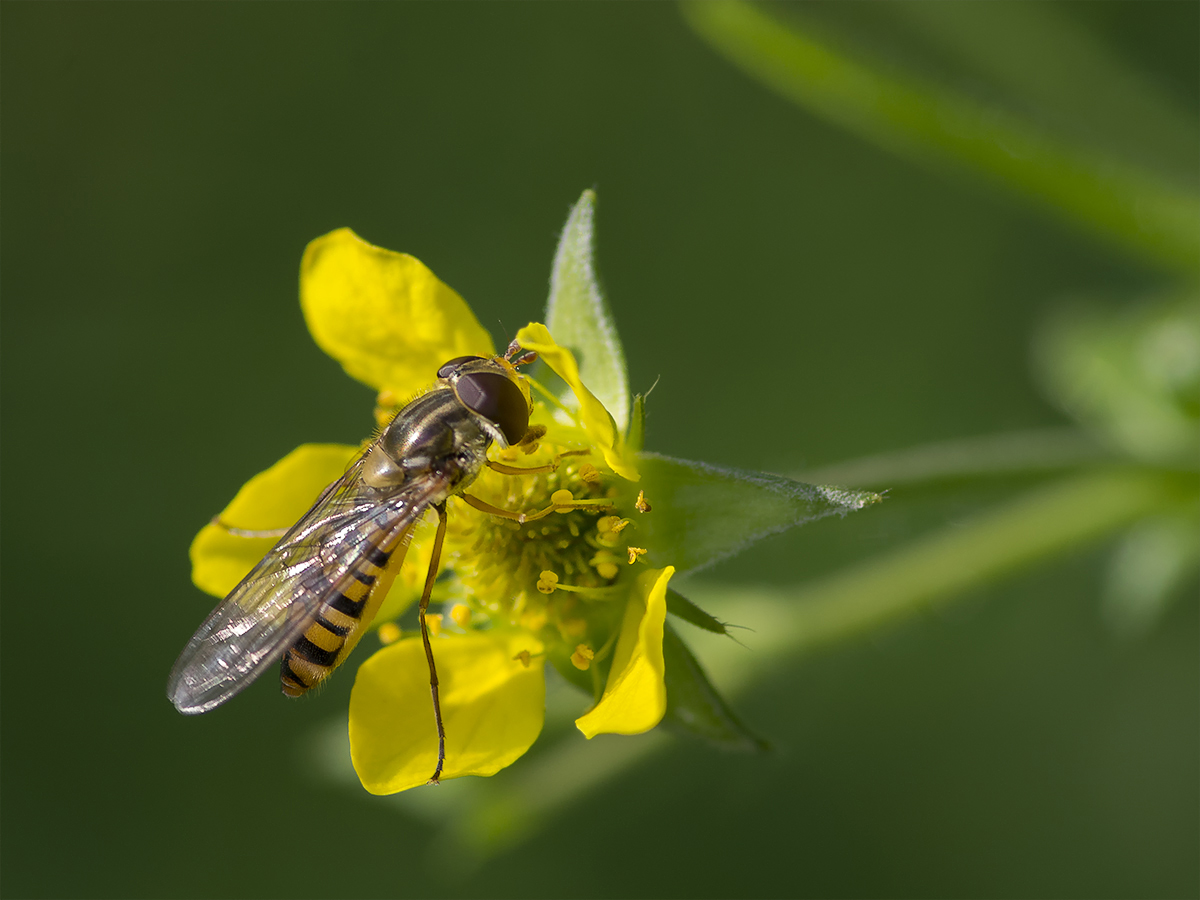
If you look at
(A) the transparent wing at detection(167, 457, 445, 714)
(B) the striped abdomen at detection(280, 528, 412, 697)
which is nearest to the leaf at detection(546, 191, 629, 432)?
(A) the transparent wing at detection(167, 457, 445, 714)

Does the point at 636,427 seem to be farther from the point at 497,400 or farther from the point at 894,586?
the point at 894,586

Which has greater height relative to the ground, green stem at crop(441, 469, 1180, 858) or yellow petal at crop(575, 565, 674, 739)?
yellow petal at crop(575, 565, 674, 739)

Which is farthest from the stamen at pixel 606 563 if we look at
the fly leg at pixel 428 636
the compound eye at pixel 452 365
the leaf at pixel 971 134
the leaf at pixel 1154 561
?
the leaf at pixel 1154 561

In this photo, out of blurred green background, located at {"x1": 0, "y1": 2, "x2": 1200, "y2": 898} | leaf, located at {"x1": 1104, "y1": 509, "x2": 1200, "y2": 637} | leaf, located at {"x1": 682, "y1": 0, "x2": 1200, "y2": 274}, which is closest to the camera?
leaf, located at {"x1": 682, "y1": 0, "x2": 1200, "y2": 274}

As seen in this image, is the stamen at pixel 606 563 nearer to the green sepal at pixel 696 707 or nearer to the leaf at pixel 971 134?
the green sepal at pixel 696 707

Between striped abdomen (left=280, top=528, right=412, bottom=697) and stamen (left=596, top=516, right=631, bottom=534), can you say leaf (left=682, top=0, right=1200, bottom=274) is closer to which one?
stamen (left=596, top=516, right=631, bottom=534)
